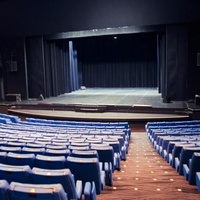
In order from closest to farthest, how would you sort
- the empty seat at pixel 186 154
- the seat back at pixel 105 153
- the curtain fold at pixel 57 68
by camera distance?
the empty seat at pixel 186 154
the seat back at pixel 105 153
the curtain fold at pixel 57 68

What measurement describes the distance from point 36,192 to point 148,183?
2.17 metres

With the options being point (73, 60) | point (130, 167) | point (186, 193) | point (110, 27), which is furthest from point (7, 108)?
point (186, 193)

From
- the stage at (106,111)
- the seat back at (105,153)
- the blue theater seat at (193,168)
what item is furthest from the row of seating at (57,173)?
the stage at (106,111)

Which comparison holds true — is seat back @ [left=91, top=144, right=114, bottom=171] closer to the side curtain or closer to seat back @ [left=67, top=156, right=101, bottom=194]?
seat back @ [left=67, top=156, right=101, bottom=194]

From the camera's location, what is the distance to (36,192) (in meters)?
1.95

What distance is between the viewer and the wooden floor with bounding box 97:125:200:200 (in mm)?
3209

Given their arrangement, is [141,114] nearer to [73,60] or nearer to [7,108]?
[7,108]

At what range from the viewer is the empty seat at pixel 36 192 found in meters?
1.95

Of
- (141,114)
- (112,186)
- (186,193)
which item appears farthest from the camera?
(141,114)

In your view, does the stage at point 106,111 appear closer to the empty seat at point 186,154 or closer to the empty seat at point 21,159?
the empty seat at point 186,154

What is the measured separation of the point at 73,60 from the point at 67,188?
20.3m

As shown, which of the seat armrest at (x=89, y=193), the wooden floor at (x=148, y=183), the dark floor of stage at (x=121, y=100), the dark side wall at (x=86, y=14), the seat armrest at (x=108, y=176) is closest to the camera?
the seat armrest at (x=89, y=193)

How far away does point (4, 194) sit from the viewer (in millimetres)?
2057

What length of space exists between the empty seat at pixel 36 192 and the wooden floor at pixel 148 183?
1337 mm
